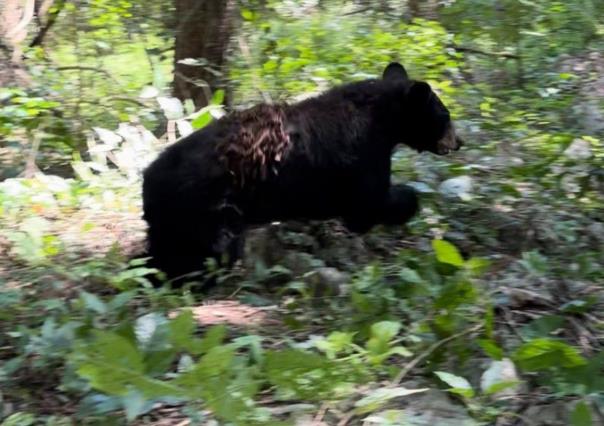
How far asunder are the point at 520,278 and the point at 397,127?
1575 millimetres

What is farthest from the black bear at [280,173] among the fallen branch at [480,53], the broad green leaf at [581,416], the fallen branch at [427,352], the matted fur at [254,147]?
the fallen branch at [480,53]

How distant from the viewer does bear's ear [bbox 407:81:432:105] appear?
5.72 meters

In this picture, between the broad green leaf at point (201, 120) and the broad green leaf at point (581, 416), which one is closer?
the broad green leaf at point (581, 416)

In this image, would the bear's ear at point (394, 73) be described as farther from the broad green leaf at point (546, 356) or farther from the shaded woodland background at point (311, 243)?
the broad green leaf at point (546, 356)

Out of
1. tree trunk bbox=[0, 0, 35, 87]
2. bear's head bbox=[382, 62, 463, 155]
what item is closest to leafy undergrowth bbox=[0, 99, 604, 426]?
bear's head bbox=[382, 62, 463, 155]

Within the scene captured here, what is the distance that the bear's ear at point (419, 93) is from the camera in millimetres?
5723

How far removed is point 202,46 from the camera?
7.68 m

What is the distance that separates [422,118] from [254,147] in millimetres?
1384

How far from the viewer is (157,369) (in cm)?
329

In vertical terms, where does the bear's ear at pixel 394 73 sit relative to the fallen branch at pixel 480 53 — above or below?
above

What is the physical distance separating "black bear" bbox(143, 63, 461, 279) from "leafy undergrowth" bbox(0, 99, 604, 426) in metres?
0.26

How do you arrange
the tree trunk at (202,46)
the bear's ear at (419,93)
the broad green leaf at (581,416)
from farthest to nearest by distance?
1. the tree trunk at (202,46)
2. the bear's ear at (419,93)
3. the broad green leaf at (581,416)

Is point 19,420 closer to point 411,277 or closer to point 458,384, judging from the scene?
point 458,384

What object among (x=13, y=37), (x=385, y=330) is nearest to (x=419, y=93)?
(x=385, y=330)
